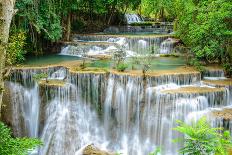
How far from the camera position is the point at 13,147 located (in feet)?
24.3

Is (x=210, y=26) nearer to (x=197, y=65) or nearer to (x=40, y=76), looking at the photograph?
(x=197, y=65)

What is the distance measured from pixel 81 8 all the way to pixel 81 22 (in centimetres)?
108

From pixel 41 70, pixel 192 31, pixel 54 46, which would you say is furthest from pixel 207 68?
pixel 54 46

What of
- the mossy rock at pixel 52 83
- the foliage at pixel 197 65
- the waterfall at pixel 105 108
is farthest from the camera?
the foliage at pixel 197 65

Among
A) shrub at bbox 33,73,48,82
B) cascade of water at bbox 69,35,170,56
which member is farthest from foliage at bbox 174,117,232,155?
cascade of water at bbox 69,35,170,56

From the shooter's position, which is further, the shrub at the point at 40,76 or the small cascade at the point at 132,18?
the small cascade at the point at 132,18

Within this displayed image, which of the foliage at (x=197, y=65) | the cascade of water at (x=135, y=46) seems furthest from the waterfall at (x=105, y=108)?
the cascade of water at (x=135, y=46)

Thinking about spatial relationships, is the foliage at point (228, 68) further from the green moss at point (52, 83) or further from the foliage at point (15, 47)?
the foliage at point (15, 47)

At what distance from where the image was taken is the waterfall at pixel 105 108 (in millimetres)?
12328

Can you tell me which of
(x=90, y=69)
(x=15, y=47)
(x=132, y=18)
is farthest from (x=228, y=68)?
(x=132, y=18)

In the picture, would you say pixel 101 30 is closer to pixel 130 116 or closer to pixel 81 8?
pixel 81 8

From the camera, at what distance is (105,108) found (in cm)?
1309

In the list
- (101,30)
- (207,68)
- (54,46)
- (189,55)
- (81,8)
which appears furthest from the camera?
(101,30)

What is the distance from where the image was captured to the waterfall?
485 inches
